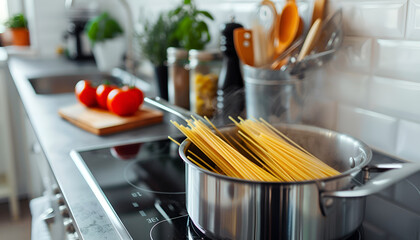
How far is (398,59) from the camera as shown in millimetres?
833

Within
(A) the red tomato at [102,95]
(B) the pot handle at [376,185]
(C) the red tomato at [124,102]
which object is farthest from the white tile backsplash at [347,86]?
(A) the red tomato at [102,95]

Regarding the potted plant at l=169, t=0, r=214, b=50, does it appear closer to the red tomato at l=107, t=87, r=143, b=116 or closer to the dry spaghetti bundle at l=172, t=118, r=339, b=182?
the red tomato at l=107, t=87, r=143, b=116

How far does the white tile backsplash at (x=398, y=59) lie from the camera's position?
0.80m

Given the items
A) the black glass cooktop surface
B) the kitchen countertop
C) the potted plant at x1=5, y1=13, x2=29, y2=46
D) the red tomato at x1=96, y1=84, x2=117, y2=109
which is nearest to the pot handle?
the black glass cooktop surface

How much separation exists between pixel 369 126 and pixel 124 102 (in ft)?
2.29

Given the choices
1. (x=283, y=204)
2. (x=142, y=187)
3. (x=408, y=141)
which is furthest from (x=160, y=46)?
(x=283, y=204)

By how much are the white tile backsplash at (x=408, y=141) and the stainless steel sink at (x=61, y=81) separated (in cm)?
144

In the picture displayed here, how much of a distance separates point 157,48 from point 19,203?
1.78m

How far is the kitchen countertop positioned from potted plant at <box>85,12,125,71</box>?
0.55 feet

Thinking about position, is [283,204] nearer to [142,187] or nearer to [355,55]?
[142,187]

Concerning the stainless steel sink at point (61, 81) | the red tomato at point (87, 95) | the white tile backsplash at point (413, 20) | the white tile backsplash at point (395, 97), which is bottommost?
the stainless steel sink at point (61, 81)

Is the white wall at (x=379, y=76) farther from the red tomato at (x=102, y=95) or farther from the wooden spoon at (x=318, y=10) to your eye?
the red tomato at (x=102, y=95)

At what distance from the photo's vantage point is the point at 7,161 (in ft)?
8.64

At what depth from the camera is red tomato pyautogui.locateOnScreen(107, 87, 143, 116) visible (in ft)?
4.19
